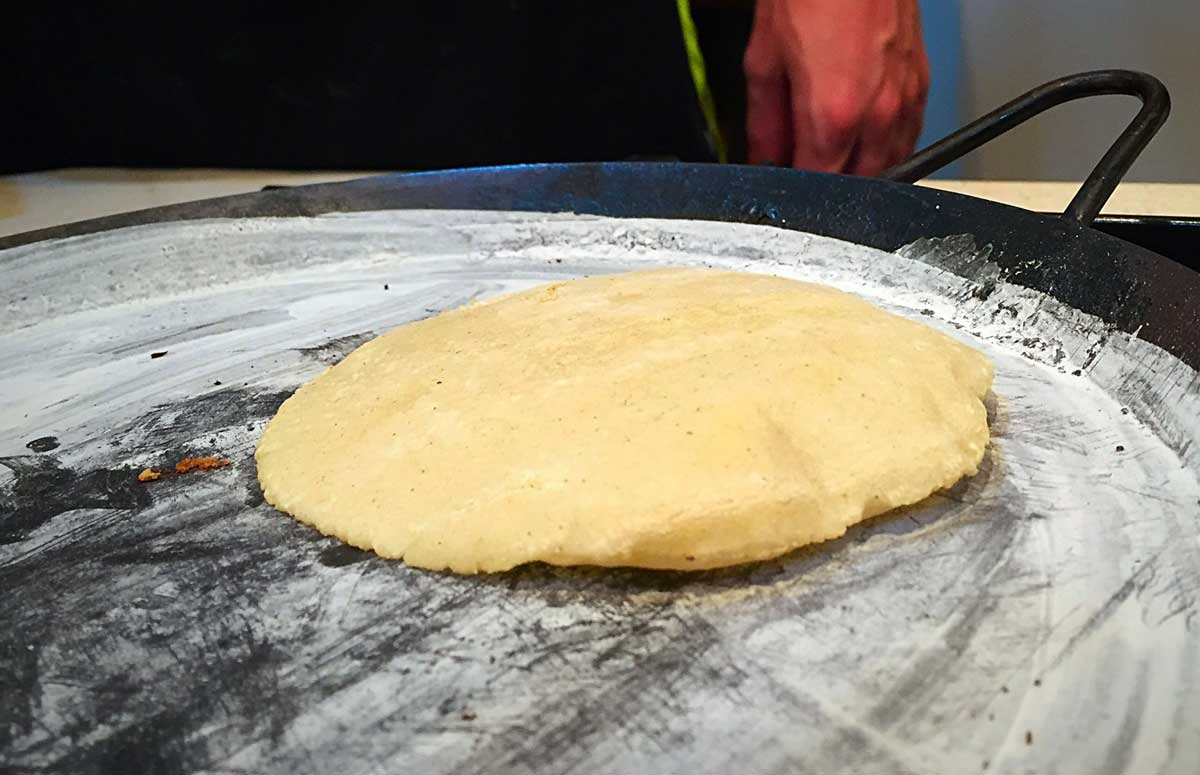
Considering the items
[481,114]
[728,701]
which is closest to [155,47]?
[481,114]

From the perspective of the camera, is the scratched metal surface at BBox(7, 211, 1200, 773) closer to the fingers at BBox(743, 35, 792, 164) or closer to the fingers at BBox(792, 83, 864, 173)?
the fingers at BBox(792, 83, 864, 173)

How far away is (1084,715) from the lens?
64cm

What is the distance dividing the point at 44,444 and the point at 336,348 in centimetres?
32

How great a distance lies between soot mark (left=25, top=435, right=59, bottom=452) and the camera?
1.04 meters

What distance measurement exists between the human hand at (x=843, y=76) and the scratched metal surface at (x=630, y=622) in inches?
24.8

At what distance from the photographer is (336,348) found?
3.93ft

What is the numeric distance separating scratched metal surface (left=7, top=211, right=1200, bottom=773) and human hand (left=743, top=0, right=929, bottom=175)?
0.63 meters

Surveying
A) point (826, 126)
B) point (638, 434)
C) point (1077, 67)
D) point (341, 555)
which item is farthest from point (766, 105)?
point (341, 555)

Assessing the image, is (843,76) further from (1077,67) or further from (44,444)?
(44,444)

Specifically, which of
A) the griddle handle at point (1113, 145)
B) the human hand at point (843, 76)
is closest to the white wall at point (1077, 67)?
the human hand at point (843, 76)

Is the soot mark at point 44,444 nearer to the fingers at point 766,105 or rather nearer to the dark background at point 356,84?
the dark background at point 356,84

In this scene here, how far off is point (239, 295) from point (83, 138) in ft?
2.85

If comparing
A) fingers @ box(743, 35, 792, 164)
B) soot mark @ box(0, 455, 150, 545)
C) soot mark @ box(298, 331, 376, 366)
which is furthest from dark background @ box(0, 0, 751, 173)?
soot mark @ box(0, 455, 150, 545)

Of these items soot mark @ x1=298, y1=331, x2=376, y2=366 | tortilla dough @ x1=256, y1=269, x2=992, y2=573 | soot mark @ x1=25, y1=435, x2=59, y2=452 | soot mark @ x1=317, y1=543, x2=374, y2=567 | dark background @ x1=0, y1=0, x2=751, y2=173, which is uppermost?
dark background @ x1=0, y1=0, x2=751, y2=173
